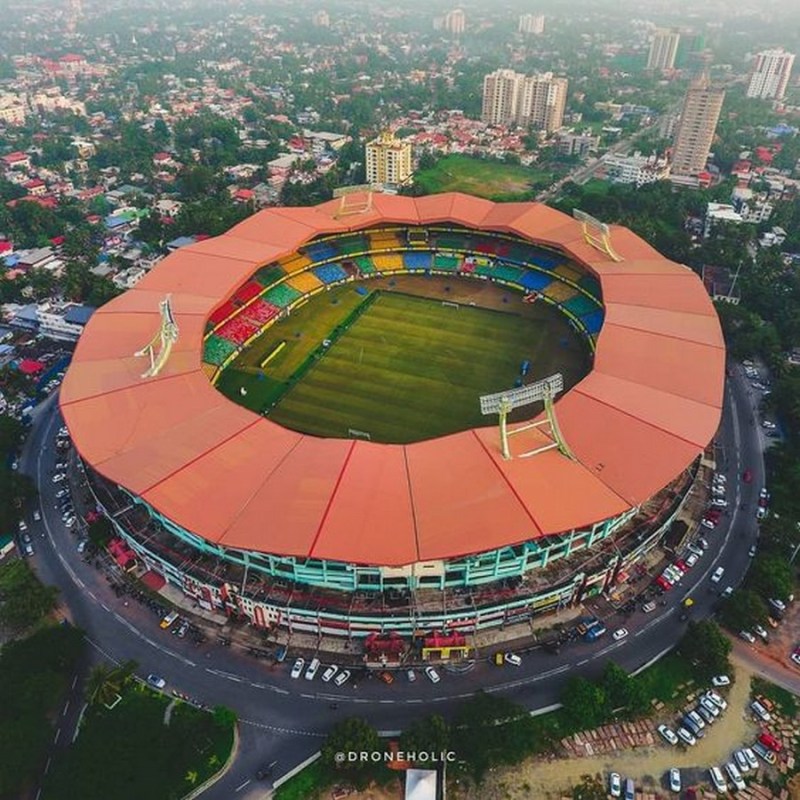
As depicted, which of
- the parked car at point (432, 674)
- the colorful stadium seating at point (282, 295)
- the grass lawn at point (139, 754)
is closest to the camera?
the grass lawn at point (139, 754)

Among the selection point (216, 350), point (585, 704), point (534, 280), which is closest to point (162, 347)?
point (216, 350)

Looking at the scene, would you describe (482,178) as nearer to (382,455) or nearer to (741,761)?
(382,455)

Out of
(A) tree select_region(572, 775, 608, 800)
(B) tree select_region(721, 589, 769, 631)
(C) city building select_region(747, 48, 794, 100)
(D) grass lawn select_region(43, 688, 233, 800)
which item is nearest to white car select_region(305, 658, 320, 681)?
(D) grass lawn select_region(43, 688, 233, 800)

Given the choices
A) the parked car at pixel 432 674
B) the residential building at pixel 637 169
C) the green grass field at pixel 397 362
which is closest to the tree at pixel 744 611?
the parked car at pixel 432 674

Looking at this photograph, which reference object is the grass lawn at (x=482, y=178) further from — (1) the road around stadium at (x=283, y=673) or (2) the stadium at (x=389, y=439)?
(1) the road around stadium at (x=283, y=673)

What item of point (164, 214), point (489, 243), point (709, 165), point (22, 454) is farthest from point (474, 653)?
point (709, 165)

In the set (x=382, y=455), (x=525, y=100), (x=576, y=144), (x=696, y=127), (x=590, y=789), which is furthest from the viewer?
(x=525, y=100)
